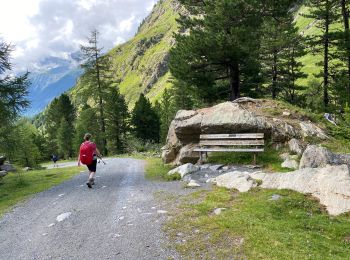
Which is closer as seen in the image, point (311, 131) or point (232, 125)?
point (311, 131)

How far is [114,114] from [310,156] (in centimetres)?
5407

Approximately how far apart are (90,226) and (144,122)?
6542 centimetres

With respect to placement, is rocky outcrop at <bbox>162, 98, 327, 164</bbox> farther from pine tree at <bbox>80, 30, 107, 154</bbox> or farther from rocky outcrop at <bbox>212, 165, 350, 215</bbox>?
pine tree at <bbox>80, 30, 107, 154</bbox>

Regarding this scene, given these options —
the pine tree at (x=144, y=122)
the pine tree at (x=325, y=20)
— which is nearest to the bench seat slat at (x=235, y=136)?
the pine tree at (x=325, y=20)

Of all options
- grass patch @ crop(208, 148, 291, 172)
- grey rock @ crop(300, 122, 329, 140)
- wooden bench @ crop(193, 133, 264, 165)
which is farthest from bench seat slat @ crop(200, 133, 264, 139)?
grey rock @ crop(300, 122, 329, 140)

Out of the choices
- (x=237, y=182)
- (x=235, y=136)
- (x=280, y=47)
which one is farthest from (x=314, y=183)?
(x=280, y=47)

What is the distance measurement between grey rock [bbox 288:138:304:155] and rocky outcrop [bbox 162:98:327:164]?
50 mm

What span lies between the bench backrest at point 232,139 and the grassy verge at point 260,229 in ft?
20.3

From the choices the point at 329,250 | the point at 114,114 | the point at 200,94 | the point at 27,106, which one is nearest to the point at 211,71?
the point at 200,94

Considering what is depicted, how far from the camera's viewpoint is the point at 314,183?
A: 10.5m

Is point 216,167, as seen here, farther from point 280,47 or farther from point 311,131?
point 280,47

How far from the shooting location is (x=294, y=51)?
40688mm

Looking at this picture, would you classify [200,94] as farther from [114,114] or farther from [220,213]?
[114,114]

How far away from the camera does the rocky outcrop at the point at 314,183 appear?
931 centimetres
